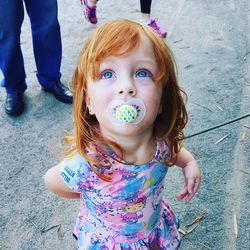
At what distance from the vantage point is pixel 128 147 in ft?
→ 3.56

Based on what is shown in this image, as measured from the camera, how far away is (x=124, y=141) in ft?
3.50

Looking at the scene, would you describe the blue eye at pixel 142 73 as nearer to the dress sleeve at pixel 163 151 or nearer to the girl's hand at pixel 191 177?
the dress sleeve at pixel 163 151

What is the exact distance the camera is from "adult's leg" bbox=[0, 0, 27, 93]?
6.87ft

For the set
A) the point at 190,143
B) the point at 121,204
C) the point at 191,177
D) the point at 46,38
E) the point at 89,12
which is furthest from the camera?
the point at 89,12

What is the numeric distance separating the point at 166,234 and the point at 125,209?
0.75 feet

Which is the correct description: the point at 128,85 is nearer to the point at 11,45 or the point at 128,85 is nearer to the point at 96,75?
the point at 96,75

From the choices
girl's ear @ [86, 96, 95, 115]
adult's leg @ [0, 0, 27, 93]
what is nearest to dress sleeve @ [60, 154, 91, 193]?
girl's ear @ [86, 96, 95, 115]

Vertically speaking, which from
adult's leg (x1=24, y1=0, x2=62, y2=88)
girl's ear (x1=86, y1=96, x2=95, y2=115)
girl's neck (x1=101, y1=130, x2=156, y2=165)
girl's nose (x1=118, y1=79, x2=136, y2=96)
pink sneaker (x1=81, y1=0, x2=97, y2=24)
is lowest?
pink sneaker (x1=81, y1=0, x2=97, y2=24)

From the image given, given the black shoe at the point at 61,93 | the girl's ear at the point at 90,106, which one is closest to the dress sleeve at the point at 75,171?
the girl's ear at the point at 90,106

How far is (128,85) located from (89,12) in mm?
2394

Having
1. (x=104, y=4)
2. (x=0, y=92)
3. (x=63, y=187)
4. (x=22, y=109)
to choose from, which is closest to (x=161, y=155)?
(x=63, y=187)

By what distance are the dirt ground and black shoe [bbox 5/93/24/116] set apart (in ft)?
0.13

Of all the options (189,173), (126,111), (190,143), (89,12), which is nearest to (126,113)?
(126,111)

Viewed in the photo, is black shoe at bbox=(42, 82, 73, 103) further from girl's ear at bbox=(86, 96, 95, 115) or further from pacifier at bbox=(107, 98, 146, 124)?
pacifier at bbox=(107, 98, 146, 124)
